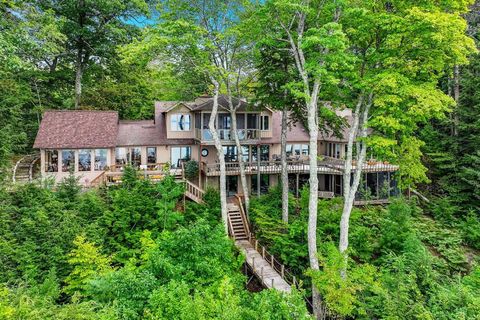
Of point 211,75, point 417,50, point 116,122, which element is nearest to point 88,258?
point 211,75

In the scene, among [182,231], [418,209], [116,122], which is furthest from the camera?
[116,122]

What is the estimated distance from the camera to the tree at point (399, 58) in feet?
39.4

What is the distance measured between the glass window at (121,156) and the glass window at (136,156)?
16.1 inches

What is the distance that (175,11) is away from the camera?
55.2 ft

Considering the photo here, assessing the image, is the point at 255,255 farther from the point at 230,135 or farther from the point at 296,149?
the point at 296,149

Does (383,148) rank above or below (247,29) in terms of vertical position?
below

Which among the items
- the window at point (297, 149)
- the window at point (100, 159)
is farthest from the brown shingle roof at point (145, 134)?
the window at point (297, 149)

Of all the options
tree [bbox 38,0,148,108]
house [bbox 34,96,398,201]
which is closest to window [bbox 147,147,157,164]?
house [bbox 34,96,398,201]

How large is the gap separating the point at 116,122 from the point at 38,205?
9.08 metres

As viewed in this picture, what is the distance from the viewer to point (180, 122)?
2347cm

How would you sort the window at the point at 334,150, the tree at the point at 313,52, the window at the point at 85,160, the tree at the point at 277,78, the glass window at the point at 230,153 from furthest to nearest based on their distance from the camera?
the window at the point at 334,150 → the glass window at the point at 230,153 → the window at the point at 85,160 → the tree at the point at 277,78 → the tree at the point at 313,52

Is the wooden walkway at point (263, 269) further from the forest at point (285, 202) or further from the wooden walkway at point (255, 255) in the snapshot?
the forest at point (285, 202)

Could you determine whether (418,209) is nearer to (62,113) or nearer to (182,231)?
(182,231)

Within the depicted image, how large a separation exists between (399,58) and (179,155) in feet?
51.9
